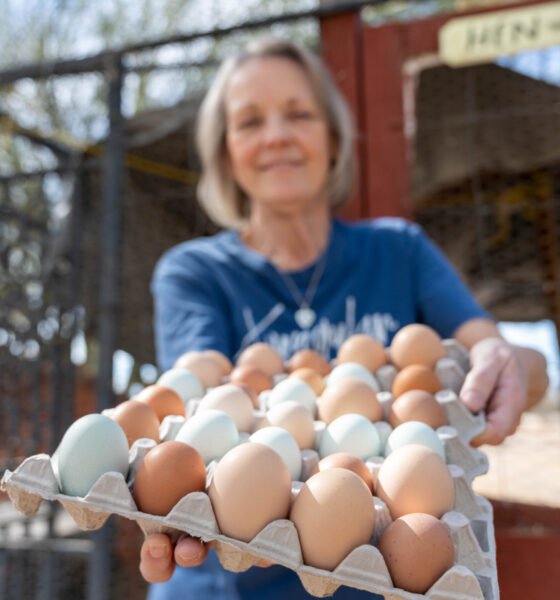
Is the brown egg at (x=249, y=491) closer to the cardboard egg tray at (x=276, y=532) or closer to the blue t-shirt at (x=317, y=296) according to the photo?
the cardboard egg tray at (x=276, y=532)

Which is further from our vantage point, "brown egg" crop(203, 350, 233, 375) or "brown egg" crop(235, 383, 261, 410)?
"brown egg" crop(203, 350, 233, 375)

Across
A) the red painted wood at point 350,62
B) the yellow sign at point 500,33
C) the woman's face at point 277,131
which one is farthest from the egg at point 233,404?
the yellow sign at point 500,33

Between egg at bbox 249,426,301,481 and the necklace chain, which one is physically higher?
→ the necklace chain

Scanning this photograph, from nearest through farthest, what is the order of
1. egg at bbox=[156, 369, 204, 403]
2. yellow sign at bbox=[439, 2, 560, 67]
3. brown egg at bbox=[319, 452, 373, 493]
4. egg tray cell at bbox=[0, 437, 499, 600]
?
egg tray cell at bbox=[0, 437, 499, 600] < brown egg at bbox=[319, 452, 373, 493] < egg at bbox=[156, 369, 204, 403] < yellow sign at bbox=[439, 2, 560, 67]

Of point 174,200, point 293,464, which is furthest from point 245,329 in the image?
point 174,200

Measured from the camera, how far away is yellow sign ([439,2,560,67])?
1.40 m

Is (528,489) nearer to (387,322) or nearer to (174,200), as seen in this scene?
(387,322)

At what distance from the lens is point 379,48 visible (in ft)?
5.34

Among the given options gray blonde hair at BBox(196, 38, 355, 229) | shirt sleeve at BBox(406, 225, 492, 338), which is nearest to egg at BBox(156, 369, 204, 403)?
shirt sleeve at BBox(406, 225, 492, 338)

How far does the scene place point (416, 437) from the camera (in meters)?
0.69

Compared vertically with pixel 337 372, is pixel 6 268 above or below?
above

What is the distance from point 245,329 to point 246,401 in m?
0.42

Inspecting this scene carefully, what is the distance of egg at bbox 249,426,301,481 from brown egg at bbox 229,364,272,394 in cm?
21

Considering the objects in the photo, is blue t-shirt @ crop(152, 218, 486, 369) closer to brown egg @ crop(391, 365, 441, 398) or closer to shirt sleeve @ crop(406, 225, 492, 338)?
shirt sleeve @ crop(406, 225, 492, 338)
